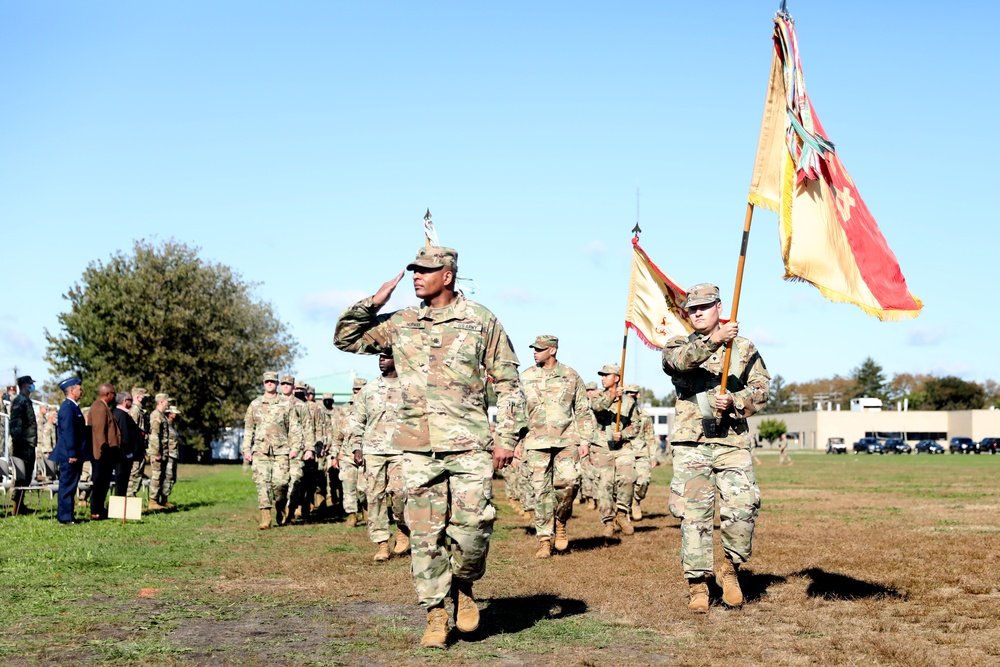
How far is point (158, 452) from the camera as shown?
74.8 feet

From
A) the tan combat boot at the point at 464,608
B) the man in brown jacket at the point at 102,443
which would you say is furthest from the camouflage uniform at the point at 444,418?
the man in brown jacket at the point at 102,443

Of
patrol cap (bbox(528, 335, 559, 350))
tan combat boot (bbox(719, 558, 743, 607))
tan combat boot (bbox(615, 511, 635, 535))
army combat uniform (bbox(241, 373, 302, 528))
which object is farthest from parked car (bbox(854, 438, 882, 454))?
tan combat boot (bbox(719, 558, 743, 607))

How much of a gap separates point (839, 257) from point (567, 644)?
3.79m

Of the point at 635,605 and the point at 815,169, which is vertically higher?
the point at 815,169

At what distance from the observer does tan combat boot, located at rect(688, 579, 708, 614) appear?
885cm

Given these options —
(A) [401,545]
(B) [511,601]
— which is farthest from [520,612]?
(A) [401,545]

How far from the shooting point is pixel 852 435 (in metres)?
129

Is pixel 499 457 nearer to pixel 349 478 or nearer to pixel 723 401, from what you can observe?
pixel 723 401

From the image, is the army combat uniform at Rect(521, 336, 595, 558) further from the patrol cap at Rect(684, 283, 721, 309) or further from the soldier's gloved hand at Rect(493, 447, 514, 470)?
the soldier's gloved hand at Rect(493, 447, 514, 470)

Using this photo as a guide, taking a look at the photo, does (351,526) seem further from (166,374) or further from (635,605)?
(166,374)

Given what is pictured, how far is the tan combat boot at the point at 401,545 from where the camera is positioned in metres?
13.7

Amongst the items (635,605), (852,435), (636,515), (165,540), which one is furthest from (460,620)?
(852,435)

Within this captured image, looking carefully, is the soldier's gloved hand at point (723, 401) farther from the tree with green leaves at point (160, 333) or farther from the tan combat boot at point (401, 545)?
Result: the tree with green leaves at point (160, 333)

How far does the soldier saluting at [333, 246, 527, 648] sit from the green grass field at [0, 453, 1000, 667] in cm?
54
